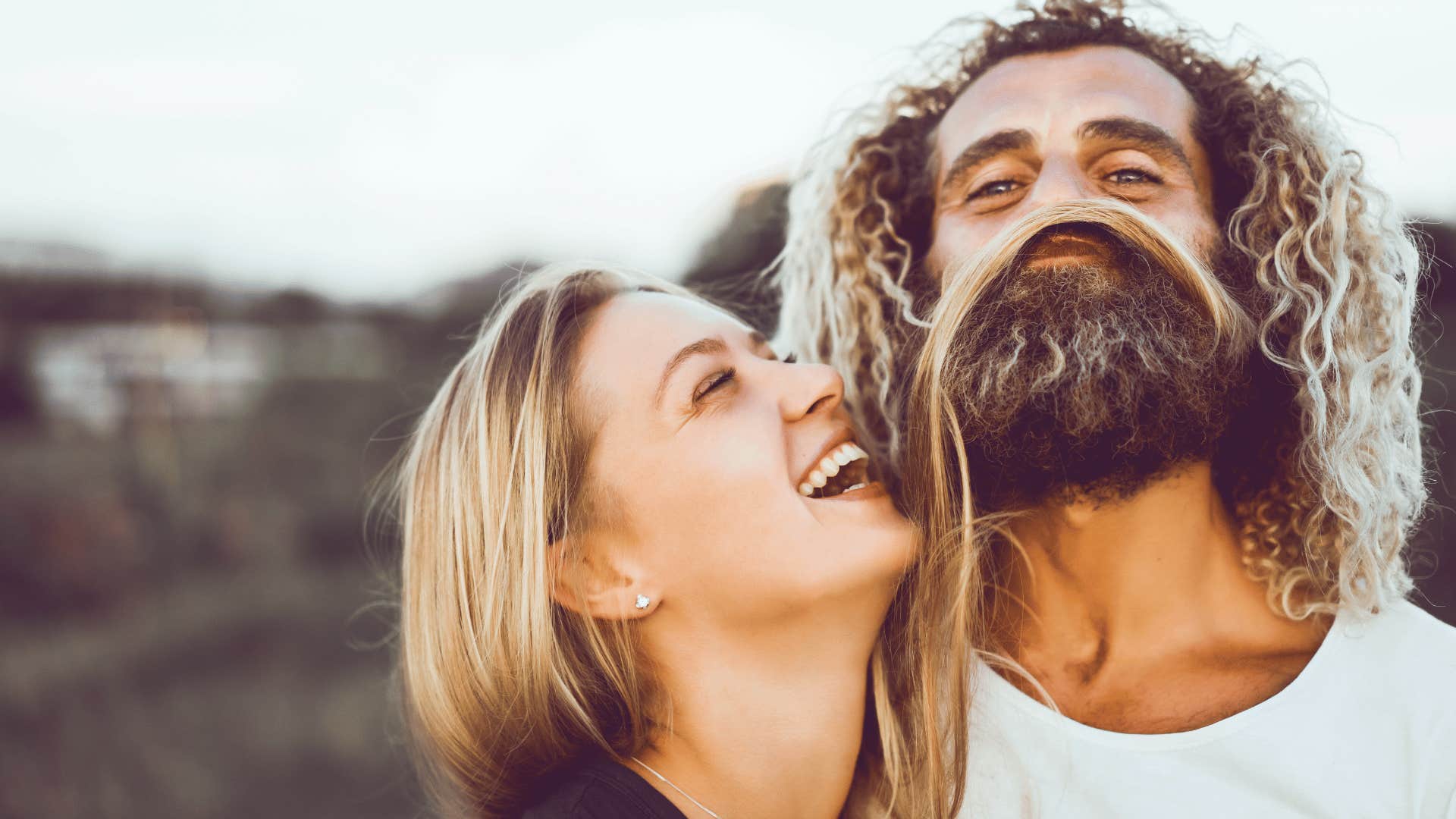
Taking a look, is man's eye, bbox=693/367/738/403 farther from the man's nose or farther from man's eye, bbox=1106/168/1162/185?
man's eye, bbox=1106/168/1162/185

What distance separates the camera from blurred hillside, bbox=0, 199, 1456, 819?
636 cm

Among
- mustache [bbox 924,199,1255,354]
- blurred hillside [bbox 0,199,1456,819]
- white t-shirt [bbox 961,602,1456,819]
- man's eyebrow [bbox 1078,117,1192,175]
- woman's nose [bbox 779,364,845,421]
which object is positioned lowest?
blurred hillside [bbox 0,199,1456,819]

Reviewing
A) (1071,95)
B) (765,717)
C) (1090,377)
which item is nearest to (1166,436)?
(1090,377)

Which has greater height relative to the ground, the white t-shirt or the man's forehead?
the man's forehead

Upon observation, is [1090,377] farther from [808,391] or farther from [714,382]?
[714,382]

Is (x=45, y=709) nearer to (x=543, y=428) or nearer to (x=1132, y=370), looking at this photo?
(x=543, y=428)

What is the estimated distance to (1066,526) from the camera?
2576 millimetres

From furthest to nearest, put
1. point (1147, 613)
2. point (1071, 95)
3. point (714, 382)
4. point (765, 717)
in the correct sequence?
point (1071, 95) < point (1147, 613) < point (714, 382) < point (765, 717)

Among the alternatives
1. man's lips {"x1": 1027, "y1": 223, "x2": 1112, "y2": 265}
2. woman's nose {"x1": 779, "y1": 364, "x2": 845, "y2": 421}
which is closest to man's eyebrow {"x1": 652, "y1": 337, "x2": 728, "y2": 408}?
woman's nose {"x1": 779, "y1": 364, "x2": 845, "y2": 421}

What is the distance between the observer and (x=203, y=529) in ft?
25.2

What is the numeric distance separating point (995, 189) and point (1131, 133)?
366 millimetres

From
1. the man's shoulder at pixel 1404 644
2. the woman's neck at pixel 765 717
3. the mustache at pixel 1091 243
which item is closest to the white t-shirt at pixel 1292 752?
the man's shoulder at pixel 1404 644

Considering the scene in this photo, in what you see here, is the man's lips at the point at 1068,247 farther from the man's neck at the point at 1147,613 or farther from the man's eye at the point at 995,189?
the man's neck at the point at 1147,613

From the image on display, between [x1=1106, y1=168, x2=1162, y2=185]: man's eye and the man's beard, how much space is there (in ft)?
1.07
